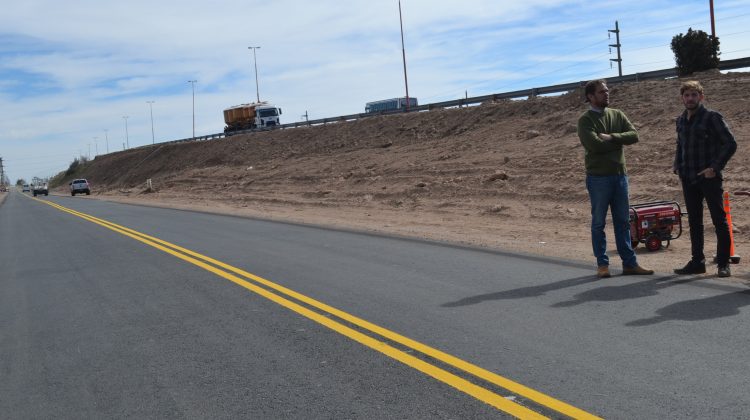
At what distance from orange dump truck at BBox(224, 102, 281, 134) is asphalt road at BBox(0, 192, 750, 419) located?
176 feet

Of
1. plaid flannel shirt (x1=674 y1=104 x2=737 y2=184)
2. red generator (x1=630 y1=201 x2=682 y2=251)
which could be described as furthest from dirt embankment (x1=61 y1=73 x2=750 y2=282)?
plaid flannel shirt (x1=674 y1=104 x2=737 y2=184)

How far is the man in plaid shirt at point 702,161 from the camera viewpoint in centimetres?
763

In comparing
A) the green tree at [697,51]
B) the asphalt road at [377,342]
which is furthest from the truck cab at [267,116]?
the asphalt road at [377,342]

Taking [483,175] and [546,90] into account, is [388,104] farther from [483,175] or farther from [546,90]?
[483,175]

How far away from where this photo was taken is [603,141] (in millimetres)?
7891

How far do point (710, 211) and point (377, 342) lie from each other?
4.24m

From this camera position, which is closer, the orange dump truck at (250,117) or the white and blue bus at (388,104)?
the orange dump truck at (250,117)

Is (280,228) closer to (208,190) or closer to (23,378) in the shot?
(23,378)

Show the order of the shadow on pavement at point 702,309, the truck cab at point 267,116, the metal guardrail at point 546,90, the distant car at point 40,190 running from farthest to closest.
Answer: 1. the distant car at point 40,190
2. the truck cab at point 267,116
3. the metal guardrail at point 546,90
4. the shadow on pavement at point 702,309

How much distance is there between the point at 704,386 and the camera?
4387mm

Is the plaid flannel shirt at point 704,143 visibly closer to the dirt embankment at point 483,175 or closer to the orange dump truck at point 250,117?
the dirt embankment at point 483,175

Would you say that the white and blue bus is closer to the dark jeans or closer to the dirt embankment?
the dirt embankment

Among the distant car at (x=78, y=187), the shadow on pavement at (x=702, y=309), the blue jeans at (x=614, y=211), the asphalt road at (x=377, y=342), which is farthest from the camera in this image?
the distant car at (x=78, y=187)

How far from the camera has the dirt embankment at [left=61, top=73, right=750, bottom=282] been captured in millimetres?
14898
